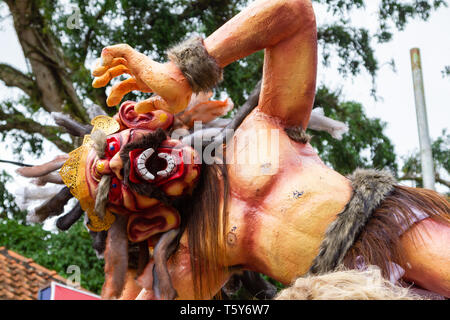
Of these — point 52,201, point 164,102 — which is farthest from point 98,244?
point 164,102

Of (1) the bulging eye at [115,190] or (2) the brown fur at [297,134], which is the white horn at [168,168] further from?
(2) the brown fur at [297,134]

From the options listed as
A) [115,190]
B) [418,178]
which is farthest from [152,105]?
[418,178]

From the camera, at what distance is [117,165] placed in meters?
1.75

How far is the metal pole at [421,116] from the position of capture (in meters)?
3.63

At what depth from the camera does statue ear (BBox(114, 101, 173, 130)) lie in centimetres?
189

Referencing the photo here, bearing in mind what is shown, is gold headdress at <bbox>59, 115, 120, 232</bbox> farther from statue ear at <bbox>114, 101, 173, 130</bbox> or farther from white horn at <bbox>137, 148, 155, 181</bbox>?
white horn at <bbox>137, 148, 155, 181</bbox>

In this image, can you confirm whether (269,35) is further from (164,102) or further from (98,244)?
(98,244)

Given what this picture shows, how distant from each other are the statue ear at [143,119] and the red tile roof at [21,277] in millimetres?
2680

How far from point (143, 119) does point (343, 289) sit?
1.17 meters

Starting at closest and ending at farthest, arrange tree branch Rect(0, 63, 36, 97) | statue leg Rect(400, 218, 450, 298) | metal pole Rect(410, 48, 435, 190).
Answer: statue leg Rect(400, 218, 450, 298) → metal pole Rect(410, 48, 435, 190) → tree branch Rect(0, 63, 36, 97)

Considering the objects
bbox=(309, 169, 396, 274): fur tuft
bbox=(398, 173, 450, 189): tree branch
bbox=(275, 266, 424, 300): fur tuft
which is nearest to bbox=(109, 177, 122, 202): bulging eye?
bbox=(309, 169, 396, 274): fur tuft

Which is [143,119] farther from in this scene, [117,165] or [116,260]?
[116,260]

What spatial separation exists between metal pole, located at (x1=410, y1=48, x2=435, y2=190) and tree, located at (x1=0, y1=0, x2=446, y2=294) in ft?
2.27
